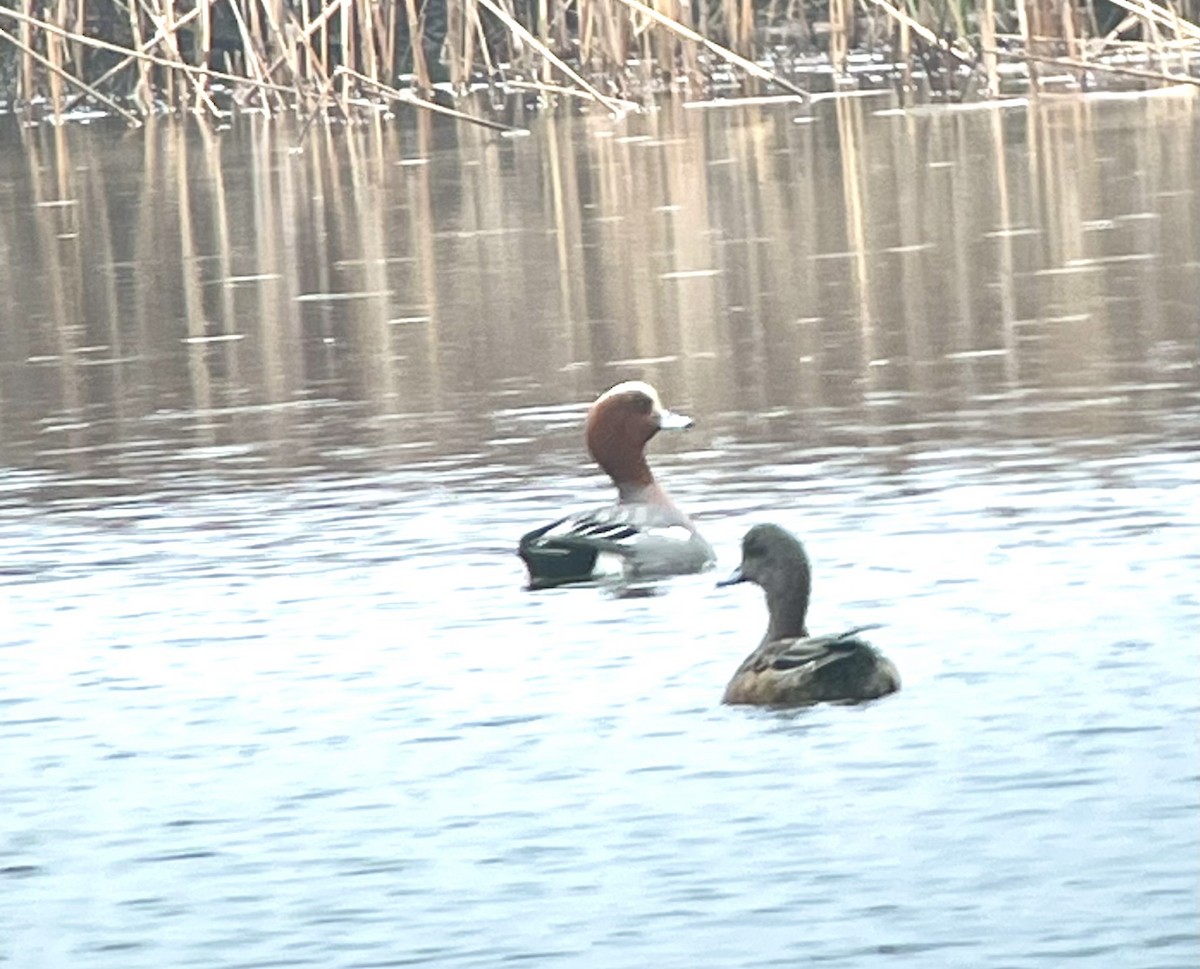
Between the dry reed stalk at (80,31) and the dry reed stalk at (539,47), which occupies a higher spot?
the dry reed stalk at (80,31)

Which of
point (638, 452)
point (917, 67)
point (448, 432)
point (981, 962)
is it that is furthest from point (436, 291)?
point (917, 67)

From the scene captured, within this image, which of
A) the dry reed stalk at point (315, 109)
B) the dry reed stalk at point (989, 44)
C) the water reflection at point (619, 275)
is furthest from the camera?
the dry reed stalk at point (315, 109)

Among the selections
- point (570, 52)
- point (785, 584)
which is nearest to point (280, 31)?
point (570, 52)

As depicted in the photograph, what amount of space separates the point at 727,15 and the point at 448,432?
17.8 meters

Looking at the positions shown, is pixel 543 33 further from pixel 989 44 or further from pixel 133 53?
pixel 133 53

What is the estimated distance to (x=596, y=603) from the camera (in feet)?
30.3

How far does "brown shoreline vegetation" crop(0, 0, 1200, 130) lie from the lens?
27.2 m

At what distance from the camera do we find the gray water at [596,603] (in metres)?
6.36

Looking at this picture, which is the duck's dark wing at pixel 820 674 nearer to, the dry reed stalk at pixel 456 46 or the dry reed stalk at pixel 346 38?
the dry reed stalk at pixel 346 38

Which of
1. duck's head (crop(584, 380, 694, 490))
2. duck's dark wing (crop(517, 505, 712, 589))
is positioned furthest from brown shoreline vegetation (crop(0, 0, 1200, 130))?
duck's dark wing (crop(517, 505, 712, 589))

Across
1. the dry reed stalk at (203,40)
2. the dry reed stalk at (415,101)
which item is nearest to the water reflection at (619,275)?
the dry reed stalk at (415,101)

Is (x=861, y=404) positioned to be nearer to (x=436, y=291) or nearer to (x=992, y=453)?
(x=992, y=453)

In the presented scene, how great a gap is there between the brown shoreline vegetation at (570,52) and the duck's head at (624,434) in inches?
534

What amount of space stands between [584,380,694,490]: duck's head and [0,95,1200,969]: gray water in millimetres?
365
